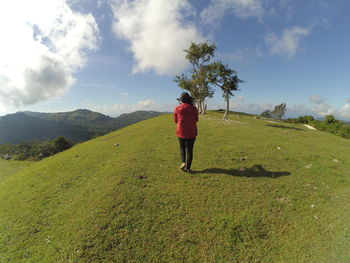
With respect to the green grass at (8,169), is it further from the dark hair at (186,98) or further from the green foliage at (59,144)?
the green foliage at (59,144)

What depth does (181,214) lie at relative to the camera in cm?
592

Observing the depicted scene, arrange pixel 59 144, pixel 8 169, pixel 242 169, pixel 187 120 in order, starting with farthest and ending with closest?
1. pixel 59 144
2. pixel 8 169
3. pixel 242 169
4. pixel 187 120

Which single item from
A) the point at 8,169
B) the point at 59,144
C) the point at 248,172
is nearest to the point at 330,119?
the point at 248,172

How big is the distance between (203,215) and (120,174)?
203 inches

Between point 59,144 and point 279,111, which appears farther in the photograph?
point 279,111

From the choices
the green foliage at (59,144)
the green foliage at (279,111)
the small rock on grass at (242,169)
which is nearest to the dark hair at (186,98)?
the small rock on grass at (242,169)

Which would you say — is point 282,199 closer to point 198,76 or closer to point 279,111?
point 198,76

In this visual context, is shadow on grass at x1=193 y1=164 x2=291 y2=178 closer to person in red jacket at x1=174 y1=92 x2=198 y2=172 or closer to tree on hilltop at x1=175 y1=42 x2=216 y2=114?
person in red jacket at x1=174 y1=92 x2=198 y2=172

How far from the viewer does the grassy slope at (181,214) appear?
15.1 ft

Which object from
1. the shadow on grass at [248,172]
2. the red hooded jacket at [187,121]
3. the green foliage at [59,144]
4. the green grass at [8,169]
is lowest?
the green foliage at [59,144]

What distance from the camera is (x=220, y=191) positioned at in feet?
23.8

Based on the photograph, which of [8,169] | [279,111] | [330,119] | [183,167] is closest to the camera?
[183,167]

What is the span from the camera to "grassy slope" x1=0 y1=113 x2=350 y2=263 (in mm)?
4609

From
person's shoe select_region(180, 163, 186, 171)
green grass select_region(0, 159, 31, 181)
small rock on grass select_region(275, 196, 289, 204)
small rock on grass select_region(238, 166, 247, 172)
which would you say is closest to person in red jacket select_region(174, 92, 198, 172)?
person's shoe select_region(180, 163, 186, 171)
